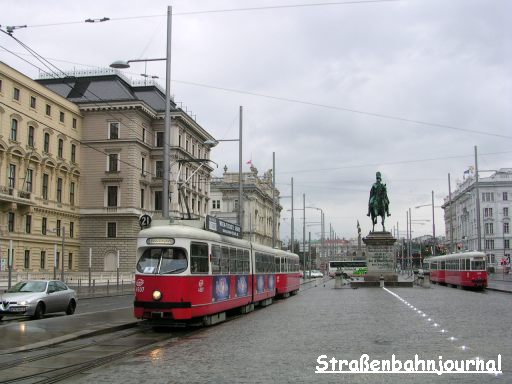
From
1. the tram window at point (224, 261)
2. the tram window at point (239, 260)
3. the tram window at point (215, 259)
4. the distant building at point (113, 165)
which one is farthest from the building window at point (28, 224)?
the tram window at point (215, 259)

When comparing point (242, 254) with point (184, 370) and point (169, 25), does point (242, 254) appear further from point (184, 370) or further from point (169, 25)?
point (184, 370)

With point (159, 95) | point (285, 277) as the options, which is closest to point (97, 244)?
point (159, 95)

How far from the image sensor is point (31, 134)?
5928 centimetres

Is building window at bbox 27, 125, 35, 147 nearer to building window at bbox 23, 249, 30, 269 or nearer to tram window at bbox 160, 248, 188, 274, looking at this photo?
building window at bbox 23, 249, 30, 269

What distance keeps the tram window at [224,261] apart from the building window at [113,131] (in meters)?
54.3

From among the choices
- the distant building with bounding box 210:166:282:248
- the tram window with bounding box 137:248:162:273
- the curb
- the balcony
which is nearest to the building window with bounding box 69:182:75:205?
the balcony

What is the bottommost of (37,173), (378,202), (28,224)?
(28,224)

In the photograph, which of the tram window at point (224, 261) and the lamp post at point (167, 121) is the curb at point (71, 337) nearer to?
the tram window at point (224, 261)

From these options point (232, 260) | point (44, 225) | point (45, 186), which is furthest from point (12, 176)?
point (232, 260)

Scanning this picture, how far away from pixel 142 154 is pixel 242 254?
53.1 meters

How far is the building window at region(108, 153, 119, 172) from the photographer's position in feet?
237

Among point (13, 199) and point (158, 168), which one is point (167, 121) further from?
point (158, 168)

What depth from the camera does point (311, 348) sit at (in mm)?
12695

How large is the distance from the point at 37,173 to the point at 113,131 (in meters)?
13.8
